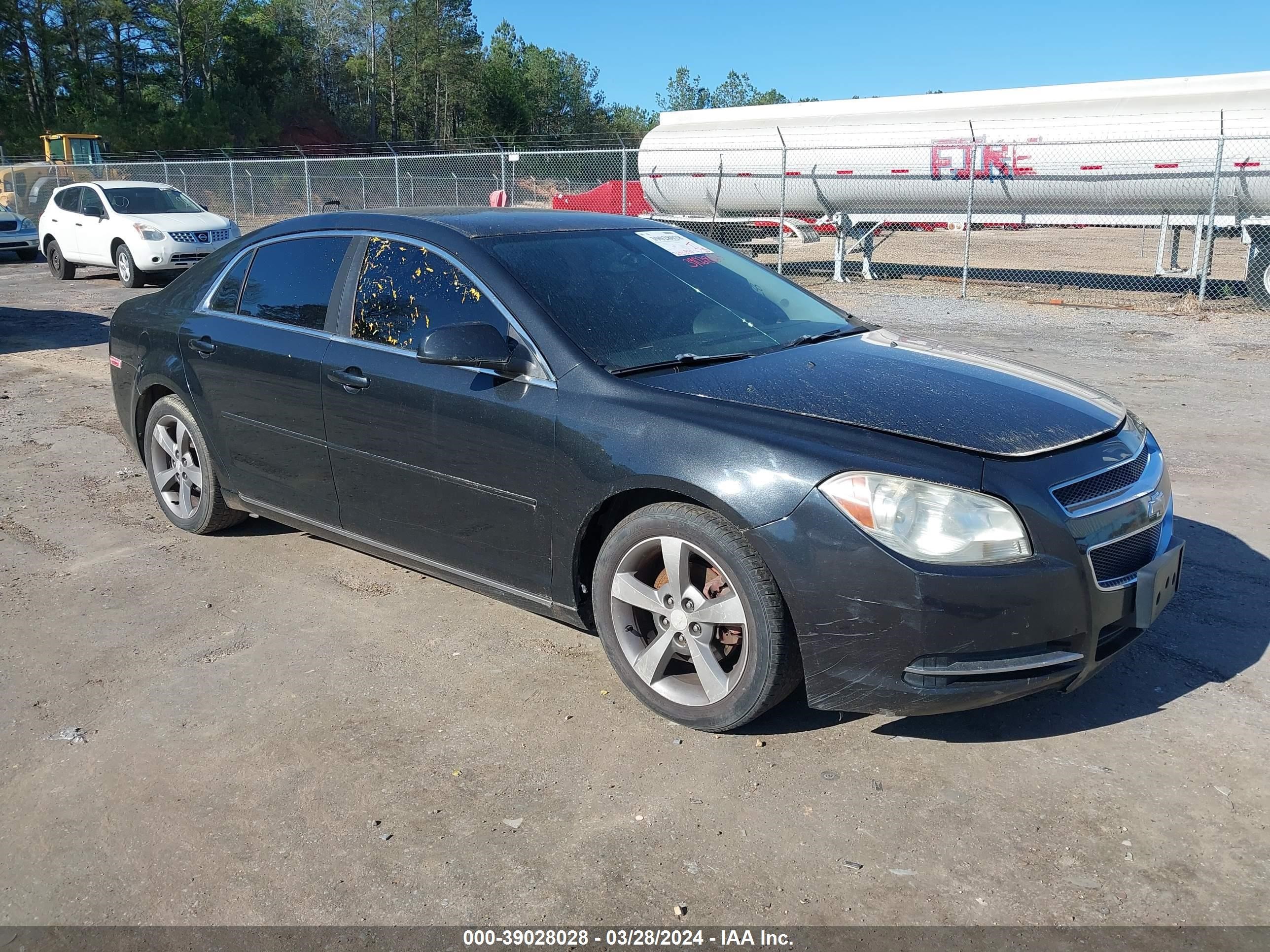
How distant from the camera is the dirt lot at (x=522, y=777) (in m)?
2.60

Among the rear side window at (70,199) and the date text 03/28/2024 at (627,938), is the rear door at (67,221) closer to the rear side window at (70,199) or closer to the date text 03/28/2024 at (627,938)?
the rear side window at (70,199)

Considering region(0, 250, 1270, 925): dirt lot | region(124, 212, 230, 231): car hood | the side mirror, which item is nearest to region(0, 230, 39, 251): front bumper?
region(124, 212, 230, 231): car hood

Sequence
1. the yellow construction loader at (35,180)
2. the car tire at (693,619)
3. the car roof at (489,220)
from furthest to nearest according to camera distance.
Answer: the yellow construction loader at (35,180)
the car roof at (489,220)
the car tire at (693,619)

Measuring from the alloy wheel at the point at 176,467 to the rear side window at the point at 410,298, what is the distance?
149cm

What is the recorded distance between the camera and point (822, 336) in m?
4.16

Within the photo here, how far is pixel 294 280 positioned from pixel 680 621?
8.06 feet

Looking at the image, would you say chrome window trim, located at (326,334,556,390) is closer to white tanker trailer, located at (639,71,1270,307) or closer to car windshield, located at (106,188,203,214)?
white tanker trailer, located at (639,71,1270,307)

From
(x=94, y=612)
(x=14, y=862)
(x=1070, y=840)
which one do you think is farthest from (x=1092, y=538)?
(x=94, y=612)

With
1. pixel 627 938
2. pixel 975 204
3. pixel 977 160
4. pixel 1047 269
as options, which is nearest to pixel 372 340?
pixel 627 938

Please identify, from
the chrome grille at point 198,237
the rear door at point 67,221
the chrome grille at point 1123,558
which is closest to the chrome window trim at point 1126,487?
the chrome grille at point 1123,558

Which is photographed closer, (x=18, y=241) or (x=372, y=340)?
(x=372, y=340)

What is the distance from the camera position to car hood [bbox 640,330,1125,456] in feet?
10.3

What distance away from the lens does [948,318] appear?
1363 centimetres

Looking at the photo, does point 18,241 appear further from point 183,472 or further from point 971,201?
point 183,472
